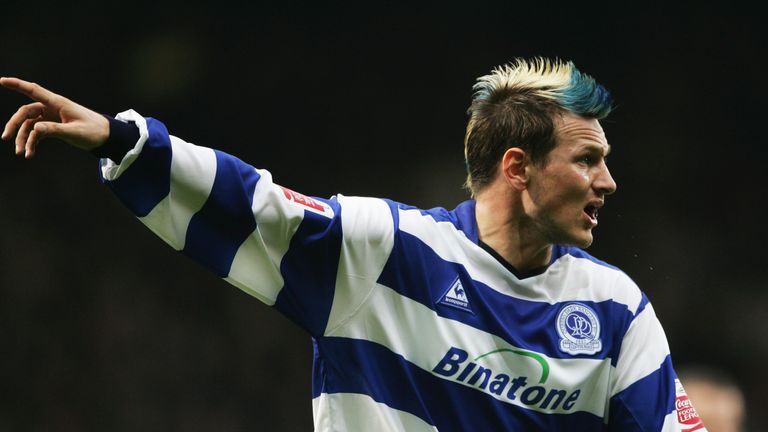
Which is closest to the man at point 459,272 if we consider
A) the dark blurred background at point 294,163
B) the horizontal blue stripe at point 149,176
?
the horizontal blue stripe at point 149,176

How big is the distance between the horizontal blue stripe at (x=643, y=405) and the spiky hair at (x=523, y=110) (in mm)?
679

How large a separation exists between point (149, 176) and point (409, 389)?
862 mm

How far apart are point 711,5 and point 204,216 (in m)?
4.38

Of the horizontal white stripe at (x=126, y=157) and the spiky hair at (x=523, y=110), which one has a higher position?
the spiky hair at (x=523, y=110)

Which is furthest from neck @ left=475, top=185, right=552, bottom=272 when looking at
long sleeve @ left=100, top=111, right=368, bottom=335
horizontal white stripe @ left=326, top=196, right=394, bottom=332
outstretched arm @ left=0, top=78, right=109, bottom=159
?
outstretched arm @ left=0, top=78, right=109, bottom=159

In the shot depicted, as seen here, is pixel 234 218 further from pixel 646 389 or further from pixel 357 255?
pixel 646 389

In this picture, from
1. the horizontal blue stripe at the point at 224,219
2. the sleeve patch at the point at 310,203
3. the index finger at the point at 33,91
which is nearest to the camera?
the index finger at the point at 33,91

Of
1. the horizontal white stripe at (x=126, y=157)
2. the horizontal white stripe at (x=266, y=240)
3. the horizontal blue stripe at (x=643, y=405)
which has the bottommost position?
the horizontal blue stripe at (x=643, y=405)

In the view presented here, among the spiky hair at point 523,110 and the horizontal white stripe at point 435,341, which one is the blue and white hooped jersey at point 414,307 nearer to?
the horizontal white stripe at point 435,341

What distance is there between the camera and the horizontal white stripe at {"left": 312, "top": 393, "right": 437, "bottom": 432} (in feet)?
8.70

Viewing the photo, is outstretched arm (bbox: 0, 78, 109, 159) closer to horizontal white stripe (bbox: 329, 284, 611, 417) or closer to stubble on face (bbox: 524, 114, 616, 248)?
horizontal white stripe (bbox: 329, 284, 611, 417)

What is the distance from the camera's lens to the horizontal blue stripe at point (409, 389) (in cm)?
267

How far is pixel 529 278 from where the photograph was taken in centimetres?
287

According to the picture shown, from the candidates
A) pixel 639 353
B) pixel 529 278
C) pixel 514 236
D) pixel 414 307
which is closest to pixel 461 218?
pixel 514 236
